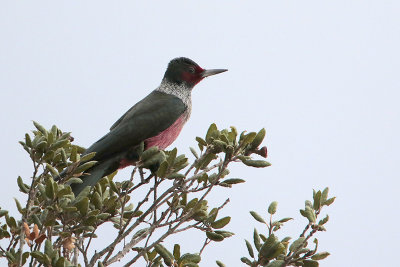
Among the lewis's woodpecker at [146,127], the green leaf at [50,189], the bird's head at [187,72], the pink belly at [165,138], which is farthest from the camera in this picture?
the bird's head at [187,72]

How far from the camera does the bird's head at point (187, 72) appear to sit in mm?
6043

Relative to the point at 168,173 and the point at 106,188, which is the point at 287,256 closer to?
the point at 168,173

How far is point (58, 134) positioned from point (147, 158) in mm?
606

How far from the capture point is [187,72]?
6.07 meters

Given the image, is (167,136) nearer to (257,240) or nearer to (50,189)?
(257,240)

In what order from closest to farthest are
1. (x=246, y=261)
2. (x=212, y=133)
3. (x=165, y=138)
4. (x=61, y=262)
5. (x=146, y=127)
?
(x=61, y=262) → (x=246, y=261) → (x=212, y=133) → (x=146, y=127) → (x=165, y=138)

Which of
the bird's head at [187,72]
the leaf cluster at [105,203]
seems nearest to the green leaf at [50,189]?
the leaf cluster at [105,203]

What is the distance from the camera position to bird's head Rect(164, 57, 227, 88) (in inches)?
238

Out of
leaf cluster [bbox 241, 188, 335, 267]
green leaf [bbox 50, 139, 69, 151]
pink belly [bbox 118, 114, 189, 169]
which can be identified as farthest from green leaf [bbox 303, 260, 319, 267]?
pink belly [bbox 118, 114, 189, 169]

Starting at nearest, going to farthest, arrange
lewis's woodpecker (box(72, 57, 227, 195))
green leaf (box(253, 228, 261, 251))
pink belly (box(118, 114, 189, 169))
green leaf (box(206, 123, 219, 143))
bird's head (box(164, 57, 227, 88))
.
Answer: green leaf (box(253, 228, 261, 251))
green leaf (box(206, 123, 219, 143))
lewis's woodpecker (box(72, 57, 227, 195))
pink belly (box(118, 114, 189, 169))
bird's head (box(164, 57, 227, 88))

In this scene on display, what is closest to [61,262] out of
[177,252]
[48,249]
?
[48,249]

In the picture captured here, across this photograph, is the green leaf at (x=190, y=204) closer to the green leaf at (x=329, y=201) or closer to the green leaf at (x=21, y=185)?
the green leaf at (x=329, y=201)

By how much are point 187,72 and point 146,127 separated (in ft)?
4.44

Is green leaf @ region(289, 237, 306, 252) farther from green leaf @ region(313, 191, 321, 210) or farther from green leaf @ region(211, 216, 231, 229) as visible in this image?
green leaf @ region(211, 216, 231, 229)
